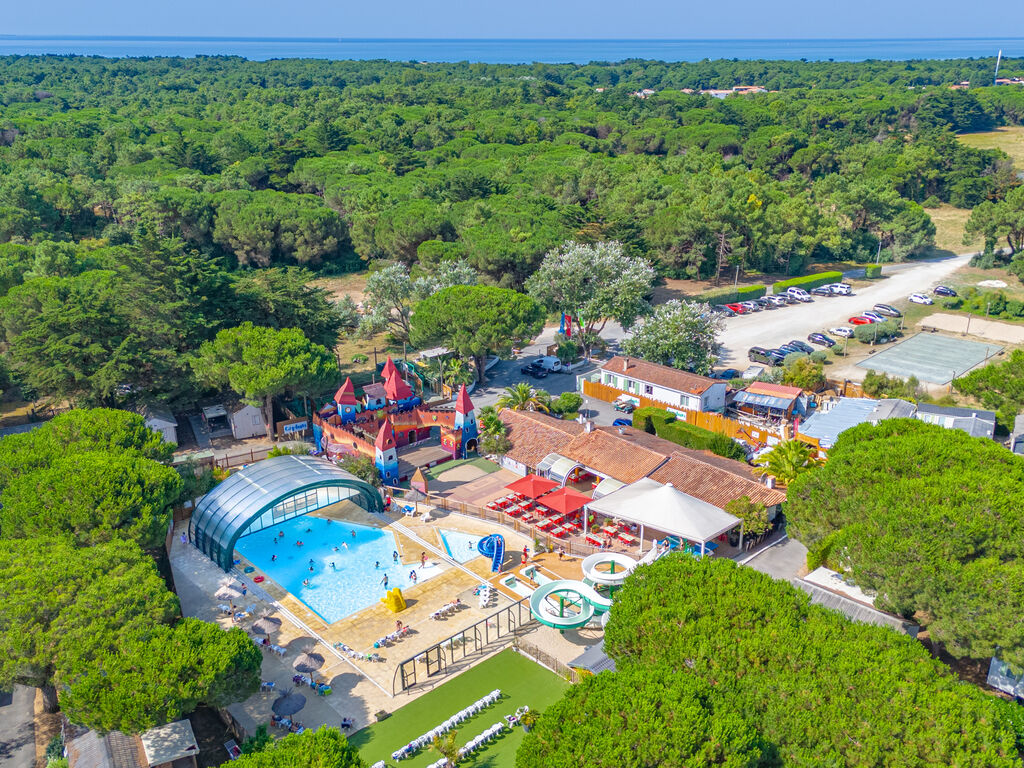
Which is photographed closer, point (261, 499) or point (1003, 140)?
point (261, 499)

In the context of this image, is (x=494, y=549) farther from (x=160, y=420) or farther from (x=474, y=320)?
(x=160, y=420)

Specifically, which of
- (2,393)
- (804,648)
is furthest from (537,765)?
(2,393)

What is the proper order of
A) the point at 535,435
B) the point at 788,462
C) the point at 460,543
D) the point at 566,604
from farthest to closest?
the point at 535,435, the point at 788,462, the point at 460,543, the point at 566,604

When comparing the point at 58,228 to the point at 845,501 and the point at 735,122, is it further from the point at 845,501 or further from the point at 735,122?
the point at 735,122

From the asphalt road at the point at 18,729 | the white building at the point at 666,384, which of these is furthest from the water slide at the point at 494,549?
the white building at the point at 666,384

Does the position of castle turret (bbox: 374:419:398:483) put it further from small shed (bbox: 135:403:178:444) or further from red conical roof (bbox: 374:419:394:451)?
small shed (bbox: 135:403:178:444)

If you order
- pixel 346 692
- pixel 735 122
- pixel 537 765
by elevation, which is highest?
pixel 735 122

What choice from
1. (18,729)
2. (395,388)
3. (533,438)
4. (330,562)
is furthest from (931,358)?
(18,729)

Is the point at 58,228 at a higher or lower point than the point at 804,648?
higher
